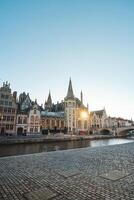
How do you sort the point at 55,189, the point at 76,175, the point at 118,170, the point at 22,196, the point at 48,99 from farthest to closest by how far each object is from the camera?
the point at 48,99
the point at 118,170
the point at 76,175
the point at 55,189
the point at 22,196

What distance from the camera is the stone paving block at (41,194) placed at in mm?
5035

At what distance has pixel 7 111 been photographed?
46.9m

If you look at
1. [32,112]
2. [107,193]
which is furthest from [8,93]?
[107,193]

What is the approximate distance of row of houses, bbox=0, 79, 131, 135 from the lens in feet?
153

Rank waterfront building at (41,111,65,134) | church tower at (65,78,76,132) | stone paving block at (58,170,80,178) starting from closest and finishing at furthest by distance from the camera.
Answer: stone paving block at (58,170,80,178) < waterfront building at (41,111,65,134) < church tower at (65,78,76,132)

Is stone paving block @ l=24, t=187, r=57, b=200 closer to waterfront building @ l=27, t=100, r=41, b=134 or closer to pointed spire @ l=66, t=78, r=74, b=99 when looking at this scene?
waterfront building @ l=27, t=100, r=41, b=134

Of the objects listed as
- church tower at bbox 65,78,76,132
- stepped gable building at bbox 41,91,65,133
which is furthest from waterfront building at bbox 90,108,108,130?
stepped gable building at bbox 41,91,65,133

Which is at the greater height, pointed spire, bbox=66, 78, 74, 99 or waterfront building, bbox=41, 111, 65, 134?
pointed spire, bbox=66, 78, 74, 99

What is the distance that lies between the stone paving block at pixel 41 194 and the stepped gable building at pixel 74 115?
65.8 meters

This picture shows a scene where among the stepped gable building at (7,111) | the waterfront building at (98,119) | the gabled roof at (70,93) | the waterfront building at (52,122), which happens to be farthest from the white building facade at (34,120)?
the waterfront building at (98,119)

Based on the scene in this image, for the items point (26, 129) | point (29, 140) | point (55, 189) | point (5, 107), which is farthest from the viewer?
point (26, 129)

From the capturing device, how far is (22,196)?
514 cm

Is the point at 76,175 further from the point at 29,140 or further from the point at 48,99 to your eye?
the point at 48,99

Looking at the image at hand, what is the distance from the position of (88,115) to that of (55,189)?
7700 centimetres
